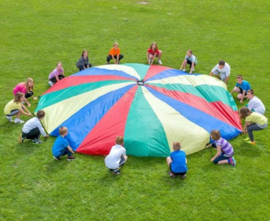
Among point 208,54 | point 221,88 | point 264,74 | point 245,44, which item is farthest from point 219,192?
point 245,44

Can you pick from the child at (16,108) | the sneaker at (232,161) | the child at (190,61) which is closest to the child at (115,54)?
the child at (190,61)

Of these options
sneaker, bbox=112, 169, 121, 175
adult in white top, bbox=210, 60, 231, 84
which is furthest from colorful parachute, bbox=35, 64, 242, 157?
adult in white top, bbox=210, 60, 231, 84

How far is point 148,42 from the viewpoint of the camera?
44.8ft

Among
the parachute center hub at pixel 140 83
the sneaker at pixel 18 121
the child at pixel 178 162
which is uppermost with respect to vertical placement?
the parachute center hub at pixel 140 83

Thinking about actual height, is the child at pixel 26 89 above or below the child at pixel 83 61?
below

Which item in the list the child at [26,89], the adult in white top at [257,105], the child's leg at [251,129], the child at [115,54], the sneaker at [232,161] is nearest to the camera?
the sneaker at [232,161]

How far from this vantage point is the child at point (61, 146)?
21.4ft

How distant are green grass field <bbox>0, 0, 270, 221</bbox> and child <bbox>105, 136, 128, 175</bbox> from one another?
24cm

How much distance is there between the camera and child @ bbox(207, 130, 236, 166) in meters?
6.39

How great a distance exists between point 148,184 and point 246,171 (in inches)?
89.4

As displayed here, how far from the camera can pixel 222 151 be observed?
653cm

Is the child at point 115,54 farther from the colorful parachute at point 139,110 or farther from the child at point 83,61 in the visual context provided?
the colorful parachute at point 139,110

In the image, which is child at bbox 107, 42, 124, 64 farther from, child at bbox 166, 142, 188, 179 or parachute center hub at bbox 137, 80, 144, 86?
child at bbox 166, 142, 188, 179

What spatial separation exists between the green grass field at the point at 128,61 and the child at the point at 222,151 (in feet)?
0.70
